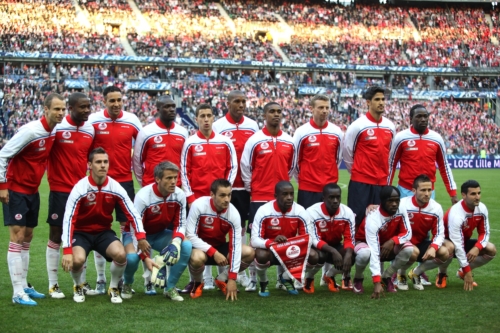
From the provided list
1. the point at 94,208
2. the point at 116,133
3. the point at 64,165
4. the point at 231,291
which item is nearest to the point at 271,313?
the point at 231,291

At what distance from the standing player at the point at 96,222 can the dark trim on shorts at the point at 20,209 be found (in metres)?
0.51

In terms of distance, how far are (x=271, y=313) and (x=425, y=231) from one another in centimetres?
253

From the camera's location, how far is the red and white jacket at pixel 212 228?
735 centimetres

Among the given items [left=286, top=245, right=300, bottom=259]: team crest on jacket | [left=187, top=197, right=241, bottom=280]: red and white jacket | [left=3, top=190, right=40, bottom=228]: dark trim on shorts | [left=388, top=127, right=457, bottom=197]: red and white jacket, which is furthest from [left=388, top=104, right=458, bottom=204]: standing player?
[left=3, top=190, right=40, bottom=228]: dark trim on shorts

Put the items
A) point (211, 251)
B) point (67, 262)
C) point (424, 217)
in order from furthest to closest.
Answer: point (424, 217) → point (211, 251) → point (67, 262)

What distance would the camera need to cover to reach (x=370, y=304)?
693 centimetres

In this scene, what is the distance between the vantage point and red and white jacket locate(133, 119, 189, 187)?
8156 mm

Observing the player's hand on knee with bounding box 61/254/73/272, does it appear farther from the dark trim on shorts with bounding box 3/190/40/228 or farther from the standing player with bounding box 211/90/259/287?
the standing player with bounding box 211/90/259/287

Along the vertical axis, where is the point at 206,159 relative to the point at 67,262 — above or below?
above

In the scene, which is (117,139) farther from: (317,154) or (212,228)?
(317,154)

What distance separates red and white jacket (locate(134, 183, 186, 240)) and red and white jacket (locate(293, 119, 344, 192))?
1.71 metres

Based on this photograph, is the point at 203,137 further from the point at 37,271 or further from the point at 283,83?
the point at 283,83

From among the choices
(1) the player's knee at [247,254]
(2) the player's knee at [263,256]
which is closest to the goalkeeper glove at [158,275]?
(1) the player's knee at [247,254]

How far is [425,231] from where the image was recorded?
804 centimetres
